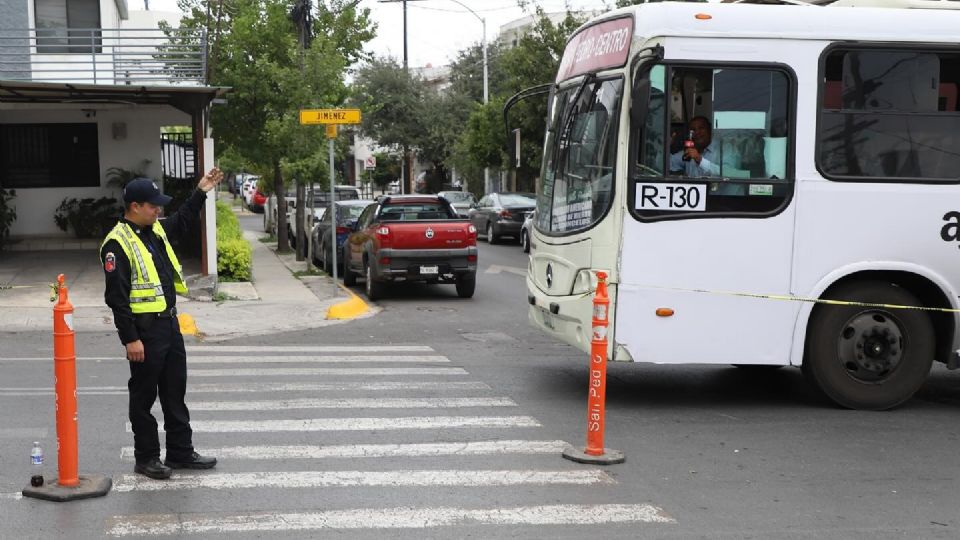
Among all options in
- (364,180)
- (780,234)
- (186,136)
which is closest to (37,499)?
(780,234)

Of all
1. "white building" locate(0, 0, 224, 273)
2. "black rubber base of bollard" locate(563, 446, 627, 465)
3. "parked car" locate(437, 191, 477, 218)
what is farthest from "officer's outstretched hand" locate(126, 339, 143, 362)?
"parked car" locate(437, 191, 477, 218)

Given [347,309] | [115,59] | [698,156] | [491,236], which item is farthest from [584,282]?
[491,236]

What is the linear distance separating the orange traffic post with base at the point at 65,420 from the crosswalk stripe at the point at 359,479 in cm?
27

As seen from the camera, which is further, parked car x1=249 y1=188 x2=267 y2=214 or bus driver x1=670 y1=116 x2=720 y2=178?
parked car x1=249 y1=188 x2=267 y2=214

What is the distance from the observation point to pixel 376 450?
24.7 ft

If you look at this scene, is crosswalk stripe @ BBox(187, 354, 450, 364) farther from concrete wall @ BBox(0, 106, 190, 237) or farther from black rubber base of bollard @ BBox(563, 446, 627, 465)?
concrete wall @ BBox(0, 106, 190, 237)

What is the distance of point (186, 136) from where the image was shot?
2456 centimetres

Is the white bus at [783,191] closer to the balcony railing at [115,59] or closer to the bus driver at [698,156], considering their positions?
the bus driver at [698,156]

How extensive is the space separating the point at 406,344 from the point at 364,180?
4942 cm

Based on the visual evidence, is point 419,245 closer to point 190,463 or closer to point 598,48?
point 598,48

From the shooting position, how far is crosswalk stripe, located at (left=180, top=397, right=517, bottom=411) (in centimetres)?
898

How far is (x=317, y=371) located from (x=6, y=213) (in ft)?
45.6

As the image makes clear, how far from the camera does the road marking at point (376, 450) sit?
7371 mm

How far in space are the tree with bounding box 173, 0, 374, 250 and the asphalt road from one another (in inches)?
426
